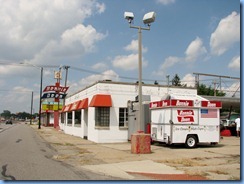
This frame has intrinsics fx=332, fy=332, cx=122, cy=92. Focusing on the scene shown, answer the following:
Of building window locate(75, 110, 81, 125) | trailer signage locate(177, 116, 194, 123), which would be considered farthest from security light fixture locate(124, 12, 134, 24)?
building window locate(75, 110, 81, 125)

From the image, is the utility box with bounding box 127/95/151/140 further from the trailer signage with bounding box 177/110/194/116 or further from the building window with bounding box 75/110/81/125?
the building window with bounding box 75/110/81/125

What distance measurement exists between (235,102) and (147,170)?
23.4 metres

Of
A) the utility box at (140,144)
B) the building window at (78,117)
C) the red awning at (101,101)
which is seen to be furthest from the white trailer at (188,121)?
the building window at (78,117)

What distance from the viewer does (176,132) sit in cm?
1780

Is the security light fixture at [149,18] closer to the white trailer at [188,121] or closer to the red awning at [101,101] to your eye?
the white trailer at [188,121]

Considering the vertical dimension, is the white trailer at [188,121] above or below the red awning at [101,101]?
below

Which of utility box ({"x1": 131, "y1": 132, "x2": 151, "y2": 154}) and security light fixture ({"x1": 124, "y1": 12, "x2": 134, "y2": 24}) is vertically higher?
security light fixture ({"x1": 124, "y1": 12, "x2": 134, "y2": 24})

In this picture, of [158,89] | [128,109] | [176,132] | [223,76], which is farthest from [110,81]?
[223,76]

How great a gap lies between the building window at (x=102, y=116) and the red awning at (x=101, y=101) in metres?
0.64

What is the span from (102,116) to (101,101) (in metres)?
1.17

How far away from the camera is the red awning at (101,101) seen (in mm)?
22859

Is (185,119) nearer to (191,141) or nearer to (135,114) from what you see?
(191,141)

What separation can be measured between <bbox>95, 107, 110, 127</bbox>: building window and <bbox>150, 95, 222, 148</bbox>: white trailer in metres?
5.42

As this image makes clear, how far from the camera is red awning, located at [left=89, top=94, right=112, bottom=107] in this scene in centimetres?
2286
